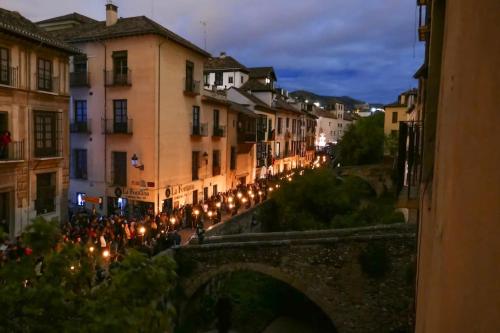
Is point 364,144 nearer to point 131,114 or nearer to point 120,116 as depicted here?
point 131,114

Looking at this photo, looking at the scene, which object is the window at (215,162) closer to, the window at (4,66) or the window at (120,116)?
the window at (120,116)

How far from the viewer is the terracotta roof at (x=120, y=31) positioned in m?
24.8

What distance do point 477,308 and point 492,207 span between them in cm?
58

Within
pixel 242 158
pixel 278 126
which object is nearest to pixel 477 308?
pixel 242 158

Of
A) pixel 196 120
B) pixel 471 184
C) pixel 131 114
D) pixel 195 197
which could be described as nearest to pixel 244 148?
pixel 196 120

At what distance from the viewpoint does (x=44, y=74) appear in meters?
19.3

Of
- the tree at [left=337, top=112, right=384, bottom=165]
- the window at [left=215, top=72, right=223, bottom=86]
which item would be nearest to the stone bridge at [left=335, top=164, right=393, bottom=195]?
the tree at [left=337, top=112, right=384, bottom=165]

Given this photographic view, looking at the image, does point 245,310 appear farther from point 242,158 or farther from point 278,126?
point 278,126

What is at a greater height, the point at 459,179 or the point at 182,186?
the point at 459,179

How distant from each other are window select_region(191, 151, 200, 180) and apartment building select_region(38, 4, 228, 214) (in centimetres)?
40

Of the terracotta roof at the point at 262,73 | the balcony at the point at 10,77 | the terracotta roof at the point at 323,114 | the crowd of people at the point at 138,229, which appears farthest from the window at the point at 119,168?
the terracotta roof at the point at 323,114

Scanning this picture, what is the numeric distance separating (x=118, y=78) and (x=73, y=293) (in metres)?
21.7

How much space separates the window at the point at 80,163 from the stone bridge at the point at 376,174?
30.1 m

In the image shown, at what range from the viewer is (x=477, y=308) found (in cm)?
229
